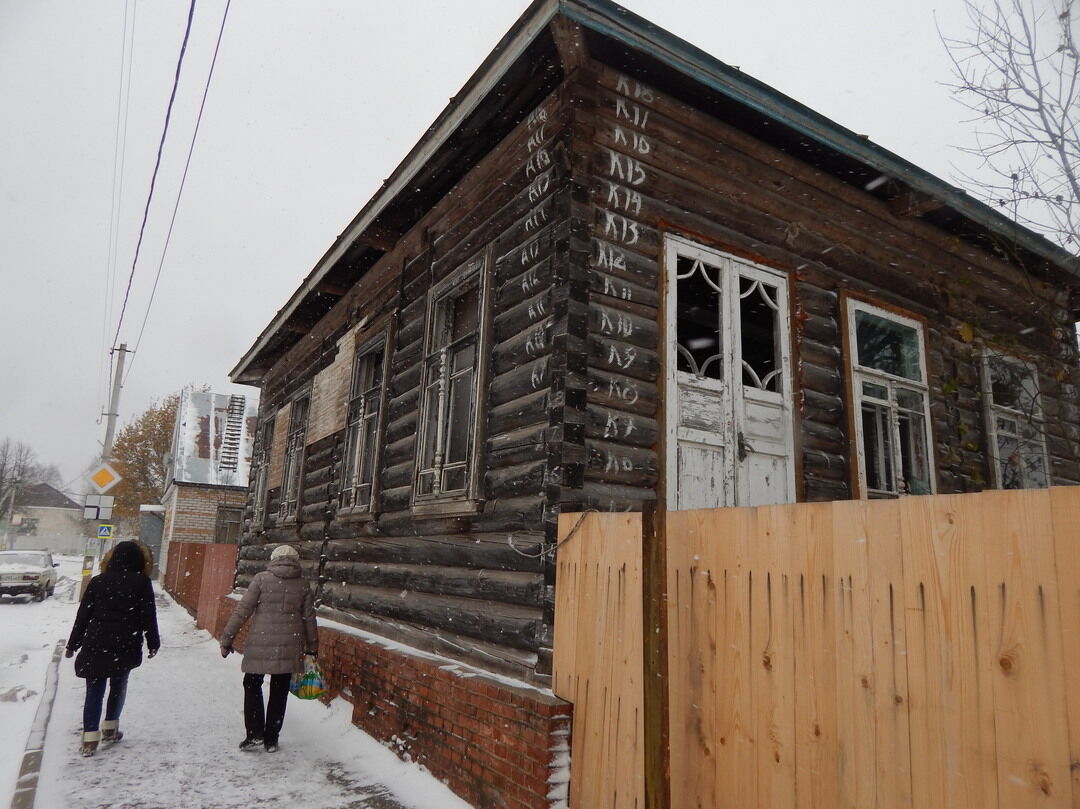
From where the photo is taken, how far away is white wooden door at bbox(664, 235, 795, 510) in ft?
16.9

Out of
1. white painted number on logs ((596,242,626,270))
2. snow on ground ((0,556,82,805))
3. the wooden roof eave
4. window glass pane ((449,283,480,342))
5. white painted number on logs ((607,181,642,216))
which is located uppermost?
the wooden roof eave

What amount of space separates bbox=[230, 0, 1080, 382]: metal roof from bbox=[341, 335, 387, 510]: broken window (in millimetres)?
1432

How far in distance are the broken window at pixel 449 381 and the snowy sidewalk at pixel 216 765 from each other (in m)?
2.15

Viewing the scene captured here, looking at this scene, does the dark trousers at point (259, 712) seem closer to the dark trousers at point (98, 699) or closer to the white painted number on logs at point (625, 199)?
the dark trousers at point (98, 699)

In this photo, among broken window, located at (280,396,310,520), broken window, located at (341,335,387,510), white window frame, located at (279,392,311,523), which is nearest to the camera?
broken window, located at (341,335,387,510)

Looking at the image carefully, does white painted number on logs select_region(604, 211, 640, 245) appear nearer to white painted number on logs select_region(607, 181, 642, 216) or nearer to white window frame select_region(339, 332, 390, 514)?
white painted number on logs select_region(607, 181, 642, 216)

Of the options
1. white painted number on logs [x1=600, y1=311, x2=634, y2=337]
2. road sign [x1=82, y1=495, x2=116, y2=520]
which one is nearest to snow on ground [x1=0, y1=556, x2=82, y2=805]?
road sign [x1=82, y1=495, x2=116, y2=520]

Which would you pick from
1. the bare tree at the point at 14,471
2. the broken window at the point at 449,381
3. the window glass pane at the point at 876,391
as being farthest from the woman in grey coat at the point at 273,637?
the bare tree at the point at 14,471

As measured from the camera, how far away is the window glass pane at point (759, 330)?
5930mm

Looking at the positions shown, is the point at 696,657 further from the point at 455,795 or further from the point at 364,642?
the point at 364,642

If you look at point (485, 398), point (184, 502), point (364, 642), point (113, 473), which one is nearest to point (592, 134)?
point (485, 398)

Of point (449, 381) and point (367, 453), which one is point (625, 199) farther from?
point (367, 453)

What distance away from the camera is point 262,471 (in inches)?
513

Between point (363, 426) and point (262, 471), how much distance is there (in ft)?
18.2
